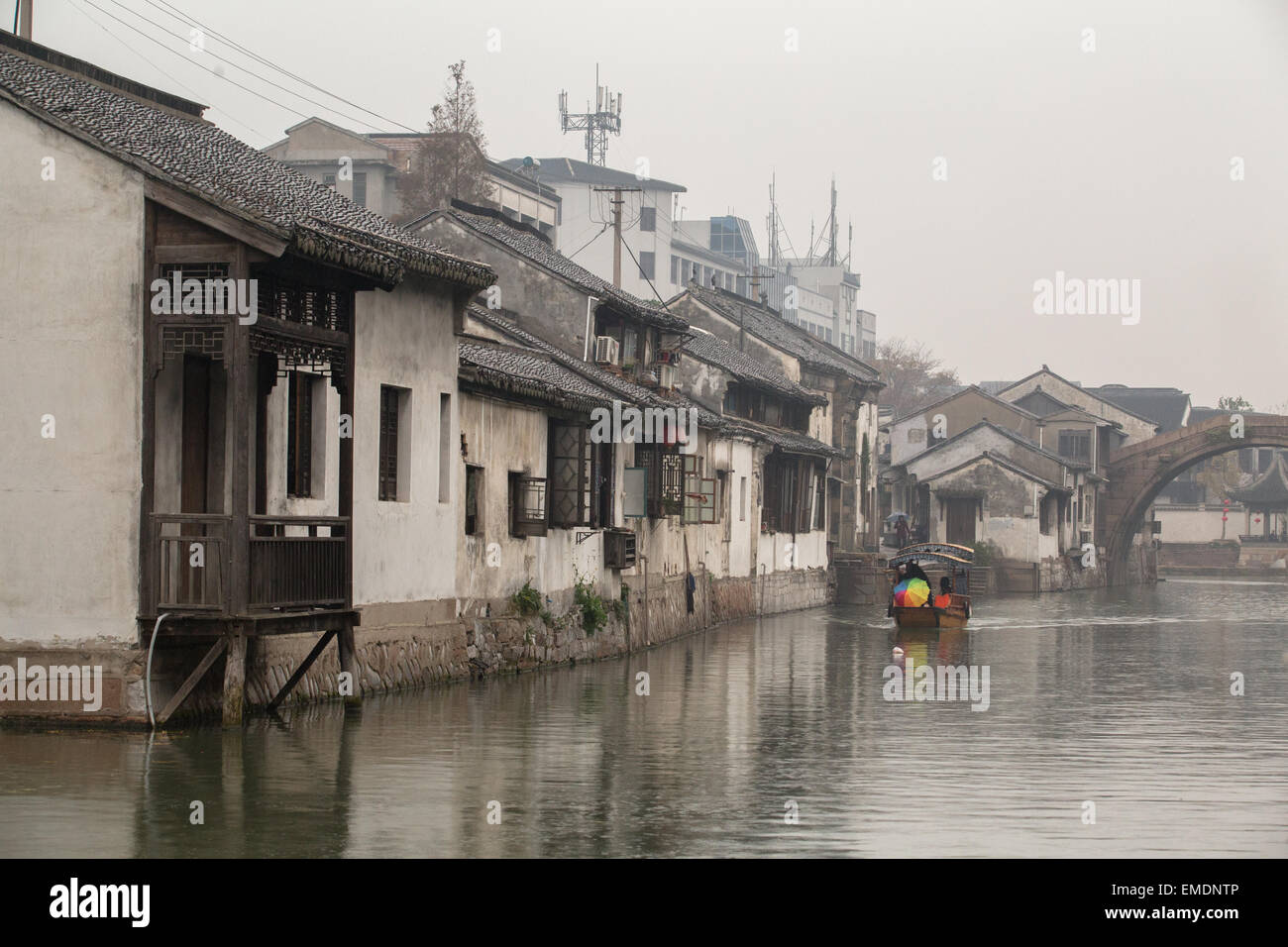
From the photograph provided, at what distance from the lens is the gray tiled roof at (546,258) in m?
32.7

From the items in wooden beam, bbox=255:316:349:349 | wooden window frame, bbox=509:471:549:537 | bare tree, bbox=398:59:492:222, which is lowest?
wooden window frame, bbox=509:471:549:537

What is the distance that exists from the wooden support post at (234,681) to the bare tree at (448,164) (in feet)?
116

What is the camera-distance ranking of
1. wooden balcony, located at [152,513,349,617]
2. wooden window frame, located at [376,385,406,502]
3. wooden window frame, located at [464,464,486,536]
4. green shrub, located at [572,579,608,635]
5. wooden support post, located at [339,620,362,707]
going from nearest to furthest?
wooden balcony, located at [152,513,349,617] < wooden support post, located at [339,620,362,707] < wooden window frame, located at [376,385,406,502] < wooden window frame, located at [464,464,486,536] < green shrub, located at [572,579,608,635]

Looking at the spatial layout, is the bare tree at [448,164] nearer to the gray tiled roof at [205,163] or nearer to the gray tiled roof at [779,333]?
the gray tiled roof at [779,333]

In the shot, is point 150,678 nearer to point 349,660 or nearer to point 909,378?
point 349,660

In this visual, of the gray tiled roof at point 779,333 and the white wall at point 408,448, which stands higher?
the gray tiled roof at point 779,333

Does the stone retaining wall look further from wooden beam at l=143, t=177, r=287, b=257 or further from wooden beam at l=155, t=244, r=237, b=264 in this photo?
wooden beam at l=143, t=177, r=287, b=257

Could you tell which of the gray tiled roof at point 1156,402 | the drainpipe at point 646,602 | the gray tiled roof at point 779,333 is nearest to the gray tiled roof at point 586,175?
the gray tiled roof at point 779,333

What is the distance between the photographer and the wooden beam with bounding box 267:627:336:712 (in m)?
17.7

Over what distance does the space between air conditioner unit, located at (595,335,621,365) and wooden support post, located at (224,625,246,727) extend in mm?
17528

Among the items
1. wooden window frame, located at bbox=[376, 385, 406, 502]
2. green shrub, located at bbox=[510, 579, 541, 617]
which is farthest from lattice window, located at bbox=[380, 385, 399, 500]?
green shrub, located at bbox=[510, 579, 541, 617]

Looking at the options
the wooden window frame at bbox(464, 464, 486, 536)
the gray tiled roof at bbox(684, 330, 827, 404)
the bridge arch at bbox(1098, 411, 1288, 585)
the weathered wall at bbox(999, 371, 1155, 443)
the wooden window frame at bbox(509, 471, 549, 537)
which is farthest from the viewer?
the weathered wall at bbox(999, 371, 1155, 443)

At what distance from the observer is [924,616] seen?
123 feet
